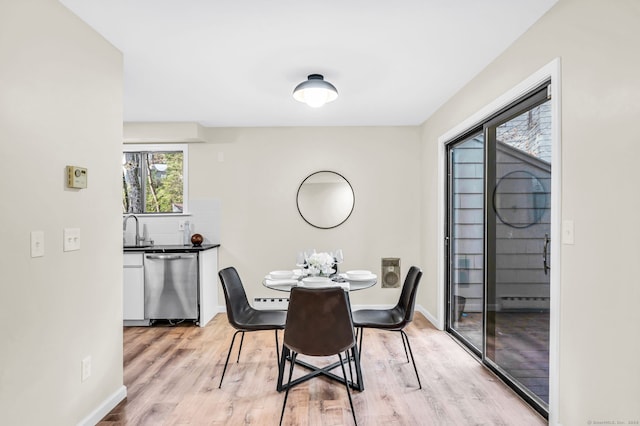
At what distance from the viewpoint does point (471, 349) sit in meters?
3.32

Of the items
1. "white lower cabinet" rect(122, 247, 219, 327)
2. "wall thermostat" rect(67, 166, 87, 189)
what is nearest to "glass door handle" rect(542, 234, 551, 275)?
"wall thermostat" rect(67, 166, 87, 189)

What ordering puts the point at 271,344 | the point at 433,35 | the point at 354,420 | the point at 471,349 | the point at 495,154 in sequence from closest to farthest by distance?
1. the point at 354,420
2. the point at 433,35
3. the point at 495,154
4. the point at 471,349
5. the point at 271,344

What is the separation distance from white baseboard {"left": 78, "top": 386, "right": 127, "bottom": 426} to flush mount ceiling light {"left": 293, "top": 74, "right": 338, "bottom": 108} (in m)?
2.54

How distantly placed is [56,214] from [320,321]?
61.6 inches

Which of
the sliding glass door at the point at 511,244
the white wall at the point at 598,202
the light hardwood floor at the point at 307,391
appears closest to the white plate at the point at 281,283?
the light hardwood floor at the point at 307,391

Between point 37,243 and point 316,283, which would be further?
point 316,283

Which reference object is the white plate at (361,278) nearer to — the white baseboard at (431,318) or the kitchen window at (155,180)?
the white baseboard at (431,318)

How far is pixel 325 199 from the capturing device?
4723 millimetres

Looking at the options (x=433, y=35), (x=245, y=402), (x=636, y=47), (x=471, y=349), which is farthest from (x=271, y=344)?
(x=636, y=47)

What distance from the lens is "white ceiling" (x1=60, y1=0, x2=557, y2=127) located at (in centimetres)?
204

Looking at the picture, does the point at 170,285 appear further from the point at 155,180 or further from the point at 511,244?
the point at 511,244

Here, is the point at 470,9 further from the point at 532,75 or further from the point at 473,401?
the point at 473,401

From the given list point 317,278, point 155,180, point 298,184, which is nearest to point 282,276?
point 317,278

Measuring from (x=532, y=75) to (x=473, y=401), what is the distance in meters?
2.15
